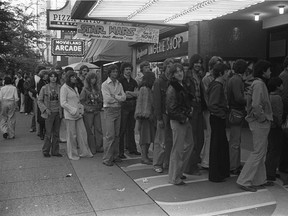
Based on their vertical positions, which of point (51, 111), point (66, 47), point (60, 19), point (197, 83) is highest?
point (60, 19)

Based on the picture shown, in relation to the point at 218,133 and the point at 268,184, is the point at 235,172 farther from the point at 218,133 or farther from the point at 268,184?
the point at 218,133

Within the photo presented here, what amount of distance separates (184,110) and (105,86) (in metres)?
2.01

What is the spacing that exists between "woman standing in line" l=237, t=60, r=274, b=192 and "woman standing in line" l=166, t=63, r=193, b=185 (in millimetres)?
888

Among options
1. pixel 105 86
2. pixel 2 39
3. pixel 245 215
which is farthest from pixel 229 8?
pixel 2 39

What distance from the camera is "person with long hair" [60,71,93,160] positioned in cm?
678

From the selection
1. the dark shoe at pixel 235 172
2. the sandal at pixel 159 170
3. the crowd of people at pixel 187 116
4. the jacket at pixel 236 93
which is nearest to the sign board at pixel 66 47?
the crowd of people at pixel 187 116

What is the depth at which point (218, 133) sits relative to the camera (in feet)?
17.3

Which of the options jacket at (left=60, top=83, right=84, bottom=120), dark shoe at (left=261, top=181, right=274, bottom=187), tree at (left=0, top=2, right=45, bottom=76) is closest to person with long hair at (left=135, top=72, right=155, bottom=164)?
jacket at (left=60, top=83, right=84, bottom=120)

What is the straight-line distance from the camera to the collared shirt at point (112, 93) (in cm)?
634

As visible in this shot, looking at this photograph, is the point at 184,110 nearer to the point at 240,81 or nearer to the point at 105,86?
the point at 240,81

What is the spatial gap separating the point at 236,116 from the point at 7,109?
21.5ft

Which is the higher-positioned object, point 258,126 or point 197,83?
point 197,83

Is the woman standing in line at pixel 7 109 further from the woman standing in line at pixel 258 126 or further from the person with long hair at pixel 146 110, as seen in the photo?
the woman standing in line at pixel 258 126

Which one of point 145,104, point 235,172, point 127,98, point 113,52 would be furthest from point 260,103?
point 113,52
